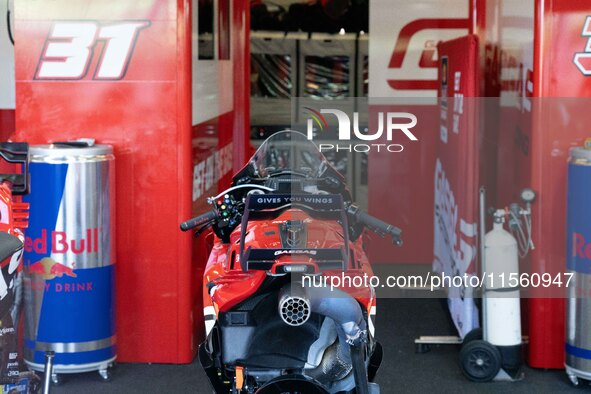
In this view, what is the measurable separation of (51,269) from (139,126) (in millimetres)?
807

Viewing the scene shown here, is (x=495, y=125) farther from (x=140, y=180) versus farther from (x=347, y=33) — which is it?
(x=347, y=33)

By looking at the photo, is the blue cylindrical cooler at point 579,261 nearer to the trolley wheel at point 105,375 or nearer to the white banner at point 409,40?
the trolley wheel at point 105,375

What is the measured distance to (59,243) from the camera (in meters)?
4.96

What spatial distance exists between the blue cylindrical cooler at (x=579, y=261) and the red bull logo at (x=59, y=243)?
2165 mm

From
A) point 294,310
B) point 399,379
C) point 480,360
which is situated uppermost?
point 294,310

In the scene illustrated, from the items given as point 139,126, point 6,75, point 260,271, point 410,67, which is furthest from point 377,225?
point 410,67

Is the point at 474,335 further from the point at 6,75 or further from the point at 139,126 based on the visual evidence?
the point at 6,75

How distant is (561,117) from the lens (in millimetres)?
5156

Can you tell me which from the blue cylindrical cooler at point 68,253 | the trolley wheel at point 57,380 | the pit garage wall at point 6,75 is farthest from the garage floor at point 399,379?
the pit garage wall at point 6,75

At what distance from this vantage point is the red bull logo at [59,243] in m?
4.95

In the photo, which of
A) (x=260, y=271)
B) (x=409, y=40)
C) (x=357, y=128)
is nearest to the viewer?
(x=260, y=271)

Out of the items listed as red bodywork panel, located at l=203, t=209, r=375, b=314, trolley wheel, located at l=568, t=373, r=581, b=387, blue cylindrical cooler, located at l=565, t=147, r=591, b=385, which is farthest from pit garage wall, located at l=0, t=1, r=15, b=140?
trolley wheel, located at l=568, t=373, r=581, b=387

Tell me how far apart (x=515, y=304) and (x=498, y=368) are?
311 millimetres

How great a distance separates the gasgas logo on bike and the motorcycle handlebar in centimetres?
39
